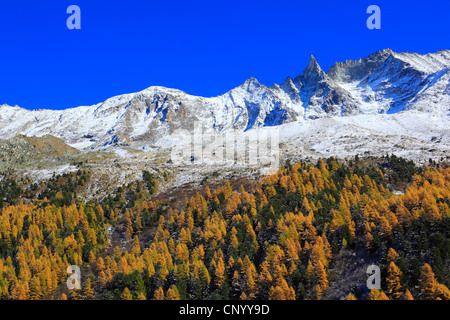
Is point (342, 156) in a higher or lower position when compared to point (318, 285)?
higher

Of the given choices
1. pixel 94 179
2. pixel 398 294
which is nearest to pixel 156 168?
pixel 94 179

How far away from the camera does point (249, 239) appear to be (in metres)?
113

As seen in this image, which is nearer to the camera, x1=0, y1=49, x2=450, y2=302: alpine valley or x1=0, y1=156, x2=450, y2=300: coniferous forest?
x1=0, y1=156, x2=450, y2=300: coniferous forest

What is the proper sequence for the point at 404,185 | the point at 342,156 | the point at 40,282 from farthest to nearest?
the point at 342,156 < the point at 404,185 < the point at 40,282

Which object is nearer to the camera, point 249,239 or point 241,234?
point 249,239

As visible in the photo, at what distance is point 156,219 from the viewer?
13962 centimetres

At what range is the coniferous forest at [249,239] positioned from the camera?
8925cm

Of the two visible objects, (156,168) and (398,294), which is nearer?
(398,294)

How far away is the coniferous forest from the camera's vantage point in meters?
89.2

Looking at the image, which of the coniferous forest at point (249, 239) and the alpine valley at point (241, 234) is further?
the alpine valley at point (241, 234)

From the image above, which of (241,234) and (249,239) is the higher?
(241,234)
